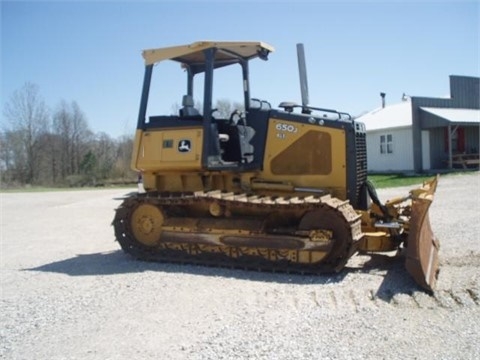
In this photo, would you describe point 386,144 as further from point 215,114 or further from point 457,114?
point 215,114

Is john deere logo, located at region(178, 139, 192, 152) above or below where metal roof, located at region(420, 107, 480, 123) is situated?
below

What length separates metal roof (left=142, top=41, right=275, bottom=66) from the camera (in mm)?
7531

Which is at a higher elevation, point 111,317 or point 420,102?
point 420,102

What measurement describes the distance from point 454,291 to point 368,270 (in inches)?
52.7

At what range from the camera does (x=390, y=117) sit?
33.7 metres

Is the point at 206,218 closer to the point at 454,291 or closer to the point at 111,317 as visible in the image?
the point at 111,317

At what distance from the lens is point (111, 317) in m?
5.03

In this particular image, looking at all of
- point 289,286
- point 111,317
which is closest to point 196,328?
point 111,317

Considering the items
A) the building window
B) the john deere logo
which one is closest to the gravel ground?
the john deere logo

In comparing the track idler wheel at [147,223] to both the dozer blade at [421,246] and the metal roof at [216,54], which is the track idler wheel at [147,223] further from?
the dozer blade at [421,246]

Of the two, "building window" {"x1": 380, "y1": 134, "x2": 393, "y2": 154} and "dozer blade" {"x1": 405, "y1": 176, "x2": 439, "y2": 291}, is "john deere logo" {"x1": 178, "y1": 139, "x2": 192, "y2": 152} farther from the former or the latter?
"building window" {"x1": 380, "y1": 134, "x2": 393, "y2": 154}

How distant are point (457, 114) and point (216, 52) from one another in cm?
2521

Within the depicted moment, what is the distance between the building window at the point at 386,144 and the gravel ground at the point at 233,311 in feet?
77.0

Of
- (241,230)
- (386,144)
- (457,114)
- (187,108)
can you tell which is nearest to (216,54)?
(187,108)
